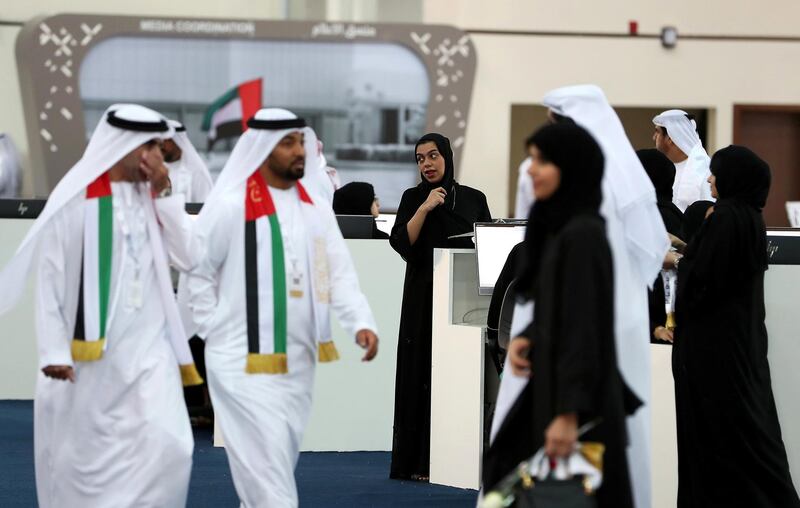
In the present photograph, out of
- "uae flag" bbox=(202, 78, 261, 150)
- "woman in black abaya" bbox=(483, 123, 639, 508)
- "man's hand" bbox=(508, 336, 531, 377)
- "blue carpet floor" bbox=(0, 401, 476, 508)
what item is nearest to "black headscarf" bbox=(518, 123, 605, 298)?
"woman in black abaya" bbox=(483, 123, 639, 508)

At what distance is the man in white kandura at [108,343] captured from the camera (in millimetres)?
4406

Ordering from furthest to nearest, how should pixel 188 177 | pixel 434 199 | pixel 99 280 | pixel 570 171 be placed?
pixel 188 177 → pixel 434 199 → pixel 99 280 → pixel 570 171

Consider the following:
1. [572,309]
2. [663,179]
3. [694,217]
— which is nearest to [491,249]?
[663,179]

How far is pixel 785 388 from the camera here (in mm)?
5711

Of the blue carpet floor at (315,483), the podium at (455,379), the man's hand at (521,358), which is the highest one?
the man's hand at (521,358)

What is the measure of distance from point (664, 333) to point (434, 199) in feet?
4.18

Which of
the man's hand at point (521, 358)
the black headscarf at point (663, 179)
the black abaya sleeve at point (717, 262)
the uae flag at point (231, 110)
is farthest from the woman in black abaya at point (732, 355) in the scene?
the uae flag at point (231, 110)

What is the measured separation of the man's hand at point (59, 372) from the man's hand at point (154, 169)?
66 cm

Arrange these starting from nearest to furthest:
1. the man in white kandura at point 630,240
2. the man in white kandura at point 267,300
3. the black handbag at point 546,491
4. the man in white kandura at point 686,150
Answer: the black handbag at point 546,491
the man in white kandura at point 630,240
the man in white kandura at point 267,300
the man in white kandura at point 686,150

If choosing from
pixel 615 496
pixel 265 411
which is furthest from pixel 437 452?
pixel 615 496

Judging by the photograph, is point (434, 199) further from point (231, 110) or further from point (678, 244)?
point (231, 110)

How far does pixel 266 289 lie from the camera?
4.61m

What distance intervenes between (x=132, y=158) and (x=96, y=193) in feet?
0.56

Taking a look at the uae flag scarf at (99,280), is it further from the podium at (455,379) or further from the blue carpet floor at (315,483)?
the podium at (455,379)
